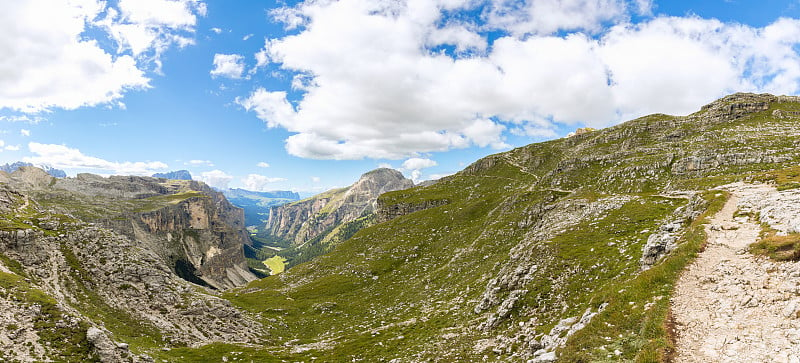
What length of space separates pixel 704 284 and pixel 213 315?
68704mm

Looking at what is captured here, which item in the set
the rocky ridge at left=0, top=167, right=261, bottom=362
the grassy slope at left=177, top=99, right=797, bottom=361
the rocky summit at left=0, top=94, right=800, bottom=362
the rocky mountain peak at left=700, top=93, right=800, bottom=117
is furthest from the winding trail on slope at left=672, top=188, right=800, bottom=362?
the rocky mountain peak at left=700, top=93, right=800, bottom=117

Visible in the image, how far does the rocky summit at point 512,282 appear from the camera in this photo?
1728 centimetres

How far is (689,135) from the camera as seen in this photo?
113250mm

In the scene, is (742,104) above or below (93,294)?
above

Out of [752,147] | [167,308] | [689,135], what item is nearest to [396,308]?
[167,308]

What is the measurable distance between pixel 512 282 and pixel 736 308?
20.8 meters

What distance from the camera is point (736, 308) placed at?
616 inches

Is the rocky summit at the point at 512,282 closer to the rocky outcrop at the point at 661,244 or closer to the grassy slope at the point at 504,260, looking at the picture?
the rocky outcrop at the point at 661,244

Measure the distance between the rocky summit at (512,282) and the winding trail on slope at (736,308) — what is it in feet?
0.28

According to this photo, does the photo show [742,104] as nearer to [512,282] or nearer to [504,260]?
[504,260]

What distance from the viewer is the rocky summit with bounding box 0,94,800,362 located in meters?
17.3

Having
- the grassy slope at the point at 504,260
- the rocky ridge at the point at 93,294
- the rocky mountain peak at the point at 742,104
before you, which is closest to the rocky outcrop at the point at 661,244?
the grassy slope at the point at 504,260

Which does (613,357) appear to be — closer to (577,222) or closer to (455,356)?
(455,356)

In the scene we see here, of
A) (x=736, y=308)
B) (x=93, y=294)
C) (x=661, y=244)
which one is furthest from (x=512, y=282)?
(x=93, y=294)
